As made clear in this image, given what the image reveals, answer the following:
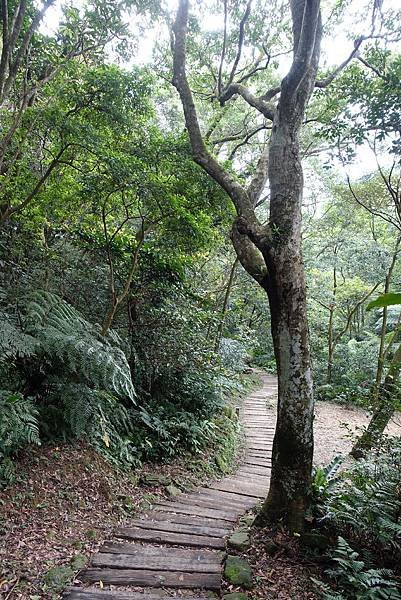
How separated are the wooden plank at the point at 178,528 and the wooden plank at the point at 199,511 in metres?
0.34

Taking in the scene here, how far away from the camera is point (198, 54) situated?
8023 millimetres

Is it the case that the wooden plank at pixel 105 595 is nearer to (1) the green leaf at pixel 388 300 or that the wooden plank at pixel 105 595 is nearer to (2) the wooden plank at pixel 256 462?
(1) the green leaf at pixel 388 300

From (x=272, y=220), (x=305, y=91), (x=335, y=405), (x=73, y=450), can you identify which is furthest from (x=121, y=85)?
(x=335, y=405)

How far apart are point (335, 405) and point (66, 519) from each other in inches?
414

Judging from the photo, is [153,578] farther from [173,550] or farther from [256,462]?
[256,462]

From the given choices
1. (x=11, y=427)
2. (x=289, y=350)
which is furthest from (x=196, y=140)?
(x=11, y=427)

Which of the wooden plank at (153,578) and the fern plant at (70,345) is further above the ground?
the fern plant at (70,345)

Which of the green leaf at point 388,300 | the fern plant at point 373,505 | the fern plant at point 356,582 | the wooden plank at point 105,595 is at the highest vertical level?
the green leaf at point 388,300

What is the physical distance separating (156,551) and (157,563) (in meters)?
0.20

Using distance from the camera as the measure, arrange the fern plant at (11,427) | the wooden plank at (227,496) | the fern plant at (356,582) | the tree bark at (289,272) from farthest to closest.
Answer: the wooden plank at (227,496) → the tree bark at (289,272) → the fern plant at (11,427) → the fern plant at (356,582)

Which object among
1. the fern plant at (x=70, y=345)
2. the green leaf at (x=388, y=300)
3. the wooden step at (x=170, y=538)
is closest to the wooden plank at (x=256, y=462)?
the fern plant at (x=70, y=345)

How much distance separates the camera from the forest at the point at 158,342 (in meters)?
3.10

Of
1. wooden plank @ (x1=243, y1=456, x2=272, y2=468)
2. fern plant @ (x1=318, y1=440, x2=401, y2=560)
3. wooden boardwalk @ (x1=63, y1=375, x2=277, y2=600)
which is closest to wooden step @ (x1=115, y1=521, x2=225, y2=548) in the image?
wooden boardwalk @ (x1=63, y1=375, x2=277, y2=600)

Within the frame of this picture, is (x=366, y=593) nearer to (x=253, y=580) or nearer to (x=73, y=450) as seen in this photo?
(x=253, y=580)
